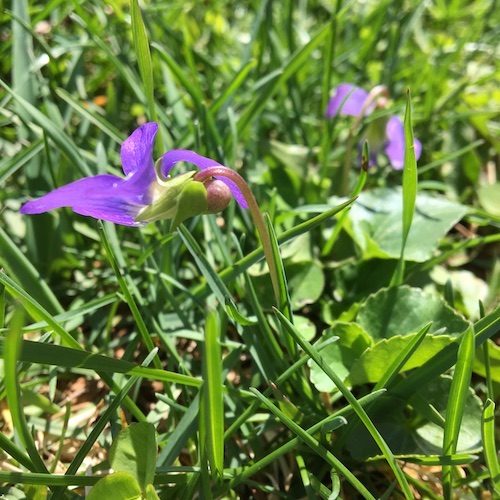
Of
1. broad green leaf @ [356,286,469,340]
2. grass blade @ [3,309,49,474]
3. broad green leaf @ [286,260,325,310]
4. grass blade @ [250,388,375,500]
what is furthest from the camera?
broad green leaf @ [286,260,325,310]

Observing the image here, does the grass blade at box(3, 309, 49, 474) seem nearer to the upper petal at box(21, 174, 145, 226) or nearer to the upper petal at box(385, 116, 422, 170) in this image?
the upper petal at box(21, 174, 145, 226)

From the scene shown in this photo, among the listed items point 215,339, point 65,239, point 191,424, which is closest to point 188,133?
point 65,239

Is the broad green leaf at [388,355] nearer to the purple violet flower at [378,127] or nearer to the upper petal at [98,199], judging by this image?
the upper petal at [98,199]

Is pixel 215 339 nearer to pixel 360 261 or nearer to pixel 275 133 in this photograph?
pixel 360 261

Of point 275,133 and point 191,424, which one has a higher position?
point 275,133

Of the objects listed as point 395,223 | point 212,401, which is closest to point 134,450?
point 212,401

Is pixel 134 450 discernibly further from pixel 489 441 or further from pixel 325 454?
pixel 489 441

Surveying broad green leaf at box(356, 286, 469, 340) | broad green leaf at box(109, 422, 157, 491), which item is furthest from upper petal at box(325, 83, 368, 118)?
broad green leaf at box(109, 422, 157, 491)
